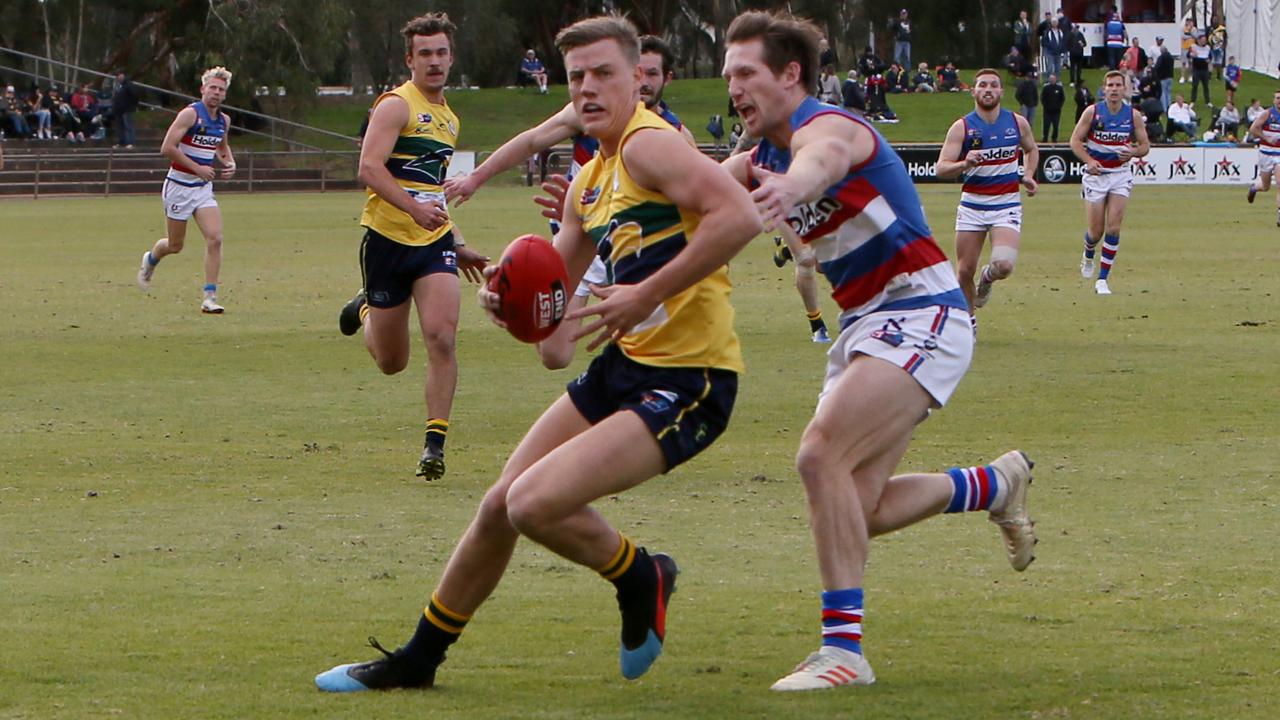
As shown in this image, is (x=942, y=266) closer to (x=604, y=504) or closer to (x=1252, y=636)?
(x=1252, y=636)

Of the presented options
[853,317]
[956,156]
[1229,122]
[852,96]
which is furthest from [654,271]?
[1229,122]

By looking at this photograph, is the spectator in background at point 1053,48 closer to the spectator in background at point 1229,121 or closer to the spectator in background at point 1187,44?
the spectator in background at point 1187,44

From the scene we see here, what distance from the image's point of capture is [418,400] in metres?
12.9

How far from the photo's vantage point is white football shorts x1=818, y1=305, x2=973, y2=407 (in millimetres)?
5913

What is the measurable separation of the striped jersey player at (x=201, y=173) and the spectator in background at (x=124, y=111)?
105 ft

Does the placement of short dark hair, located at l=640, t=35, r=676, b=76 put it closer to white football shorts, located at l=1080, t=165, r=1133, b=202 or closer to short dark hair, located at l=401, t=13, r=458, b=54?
short dark hair, located at l=401, t=13, r=458, b=54

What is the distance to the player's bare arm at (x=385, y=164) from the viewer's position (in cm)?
1012

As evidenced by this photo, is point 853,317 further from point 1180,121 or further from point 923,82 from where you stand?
point 923,82

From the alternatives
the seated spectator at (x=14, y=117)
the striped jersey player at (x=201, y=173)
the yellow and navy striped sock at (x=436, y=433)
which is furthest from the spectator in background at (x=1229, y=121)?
the yellow and navy striped sock at (x=436, y=433)

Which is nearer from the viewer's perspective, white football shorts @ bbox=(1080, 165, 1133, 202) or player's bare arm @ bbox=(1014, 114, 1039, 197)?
player's bare arm @ bbox=(1014, 114, 1039, 197)

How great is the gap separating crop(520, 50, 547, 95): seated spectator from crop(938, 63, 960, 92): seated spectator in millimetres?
13439

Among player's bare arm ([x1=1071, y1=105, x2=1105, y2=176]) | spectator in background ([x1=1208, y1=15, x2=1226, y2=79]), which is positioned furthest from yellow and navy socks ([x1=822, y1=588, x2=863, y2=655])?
spectator in background ([x1=1208, y1=15, x2=1226, y2=79])

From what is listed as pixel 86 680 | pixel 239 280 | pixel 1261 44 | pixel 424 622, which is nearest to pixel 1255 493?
pixel 424 622

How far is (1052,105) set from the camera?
48500mm
